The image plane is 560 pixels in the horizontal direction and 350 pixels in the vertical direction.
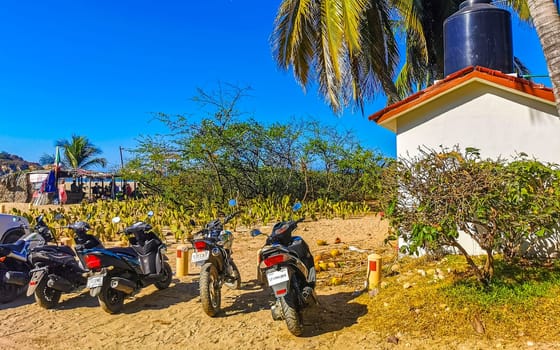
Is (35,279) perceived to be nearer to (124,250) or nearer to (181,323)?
(124,250)

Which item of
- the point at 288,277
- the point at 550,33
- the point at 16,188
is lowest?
the point at 288,277

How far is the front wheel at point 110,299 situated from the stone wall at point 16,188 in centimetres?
2534

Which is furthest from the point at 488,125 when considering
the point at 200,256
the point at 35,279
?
the point at 35,279

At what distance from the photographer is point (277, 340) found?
13.6ft

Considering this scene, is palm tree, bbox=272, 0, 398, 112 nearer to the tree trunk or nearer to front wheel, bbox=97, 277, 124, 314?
the tree trunk

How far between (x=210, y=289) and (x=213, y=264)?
0.29m

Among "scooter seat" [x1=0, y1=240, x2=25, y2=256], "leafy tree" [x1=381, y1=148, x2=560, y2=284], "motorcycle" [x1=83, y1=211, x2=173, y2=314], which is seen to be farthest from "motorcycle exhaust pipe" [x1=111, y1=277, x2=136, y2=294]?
"leafy tree" [x1=381, y1=148, x2=560, y2=284]

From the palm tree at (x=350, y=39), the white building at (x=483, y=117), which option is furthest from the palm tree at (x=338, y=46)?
the white building at (x=483, y=117)

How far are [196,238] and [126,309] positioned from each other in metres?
1.41

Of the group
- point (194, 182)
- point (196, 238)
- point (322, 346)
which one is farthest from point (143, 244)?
point (194, 182)

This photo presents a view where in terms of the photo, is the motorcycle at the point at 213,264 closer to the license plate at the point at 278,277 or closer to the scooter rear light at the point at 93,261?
the license plate at the point at 278,277

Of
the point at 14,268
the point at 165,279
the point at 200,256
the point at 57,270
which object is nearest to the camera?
the point at 200,256

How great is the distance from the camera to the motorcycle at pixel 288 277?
403cm

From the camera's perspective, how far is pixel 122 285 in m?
4.98
